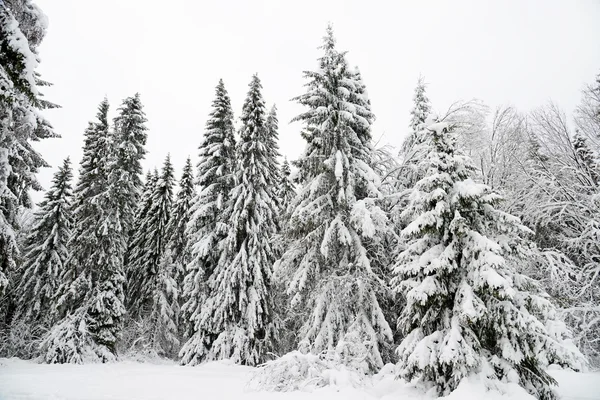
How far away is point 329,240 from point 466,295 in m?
6.00

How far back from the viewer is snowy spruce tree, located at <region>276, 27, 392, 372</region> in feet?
41.6

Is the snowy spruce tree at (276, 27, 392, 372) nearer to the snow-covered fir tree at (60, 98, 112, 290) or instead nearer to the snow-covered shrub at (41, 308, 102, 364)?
the snow-covered shrub at (41, 308, 102, 364)

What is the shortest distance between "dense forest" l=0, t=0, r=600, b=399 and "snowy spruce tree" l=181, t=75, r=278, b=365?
116 mm

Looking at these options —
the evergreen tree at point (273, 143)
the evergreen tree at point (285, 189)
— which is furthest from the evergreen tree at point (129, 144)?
the evergreen tree at point (285, 189)

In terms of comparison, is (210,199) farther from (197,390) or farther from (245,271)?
(197,390)

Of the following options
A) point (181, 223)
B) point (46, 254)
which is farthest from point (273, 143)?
point (46, 254)

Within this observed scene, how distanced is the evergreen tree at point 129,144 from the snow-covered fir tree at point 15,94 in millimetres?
8710

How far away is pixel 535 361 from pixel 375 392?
3588mm

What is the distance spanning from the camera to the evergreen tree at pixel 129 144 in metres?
22.0

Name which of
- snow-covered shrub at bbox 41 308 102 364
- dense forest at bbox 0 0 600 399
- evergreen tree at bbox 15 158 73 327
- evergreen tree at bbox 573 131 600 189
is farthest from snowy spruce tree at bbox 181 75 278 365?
evergreen tree at bbox 573 131 600 189

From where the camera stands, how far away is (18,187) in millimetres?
12969

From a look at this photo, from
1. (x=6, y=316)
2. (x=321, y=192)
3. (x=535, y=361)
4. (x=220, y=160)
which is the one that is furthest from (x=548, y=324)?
(x=6, y=316)

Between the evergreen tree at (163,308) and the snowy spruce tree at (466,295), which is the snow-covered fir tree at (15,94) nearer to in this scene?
the snowy spruce tree at (466,295)

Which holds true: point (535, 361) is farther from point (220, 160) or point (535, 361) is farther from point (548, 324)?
point (220, 160)
